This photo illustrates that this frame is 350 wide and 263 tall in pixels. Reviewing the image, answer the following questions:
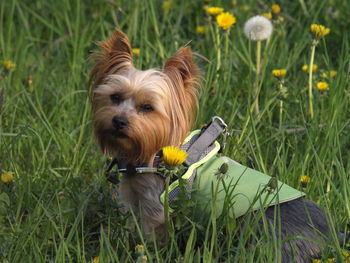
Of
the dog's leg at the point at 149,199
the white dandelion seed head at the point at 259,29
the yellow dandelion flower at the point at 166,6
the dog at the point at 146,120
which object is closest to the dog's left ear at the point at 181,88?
the dog at the point at 146,120

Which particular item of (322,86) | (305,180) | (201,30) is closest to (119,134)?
(305,180)

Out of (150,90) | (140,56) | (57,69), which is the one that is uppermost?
(150,90)

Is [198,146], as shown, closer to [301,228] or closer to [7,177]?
[301,228]

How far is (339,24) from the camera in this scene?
6.02 m

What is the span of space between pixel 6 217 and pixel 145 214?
696mm

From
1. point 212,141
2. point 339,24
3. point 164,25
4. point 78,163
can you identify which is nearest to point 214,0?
point 164,25

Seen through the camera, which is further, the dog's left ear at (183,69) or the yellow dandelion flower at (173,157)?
the dog's left ear at (183,69)

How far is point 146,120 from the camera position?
153 inches

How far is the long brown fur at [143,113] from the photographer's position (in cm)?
391

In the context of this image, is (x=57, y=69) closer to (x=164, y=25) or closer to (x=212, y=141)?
(x=164, y=25)

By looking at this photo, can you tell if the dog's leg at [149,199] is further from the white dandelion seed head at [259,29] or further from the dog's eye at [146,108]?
the white dandelion seed head at [259,29]

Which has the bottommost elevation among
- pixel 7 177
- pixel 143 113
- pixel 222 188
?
pixel 7 177

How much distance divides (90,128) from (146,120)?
1126 mm

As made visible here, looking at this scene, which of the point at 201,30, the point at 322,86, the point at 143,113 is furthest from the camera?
the point at 201,30
